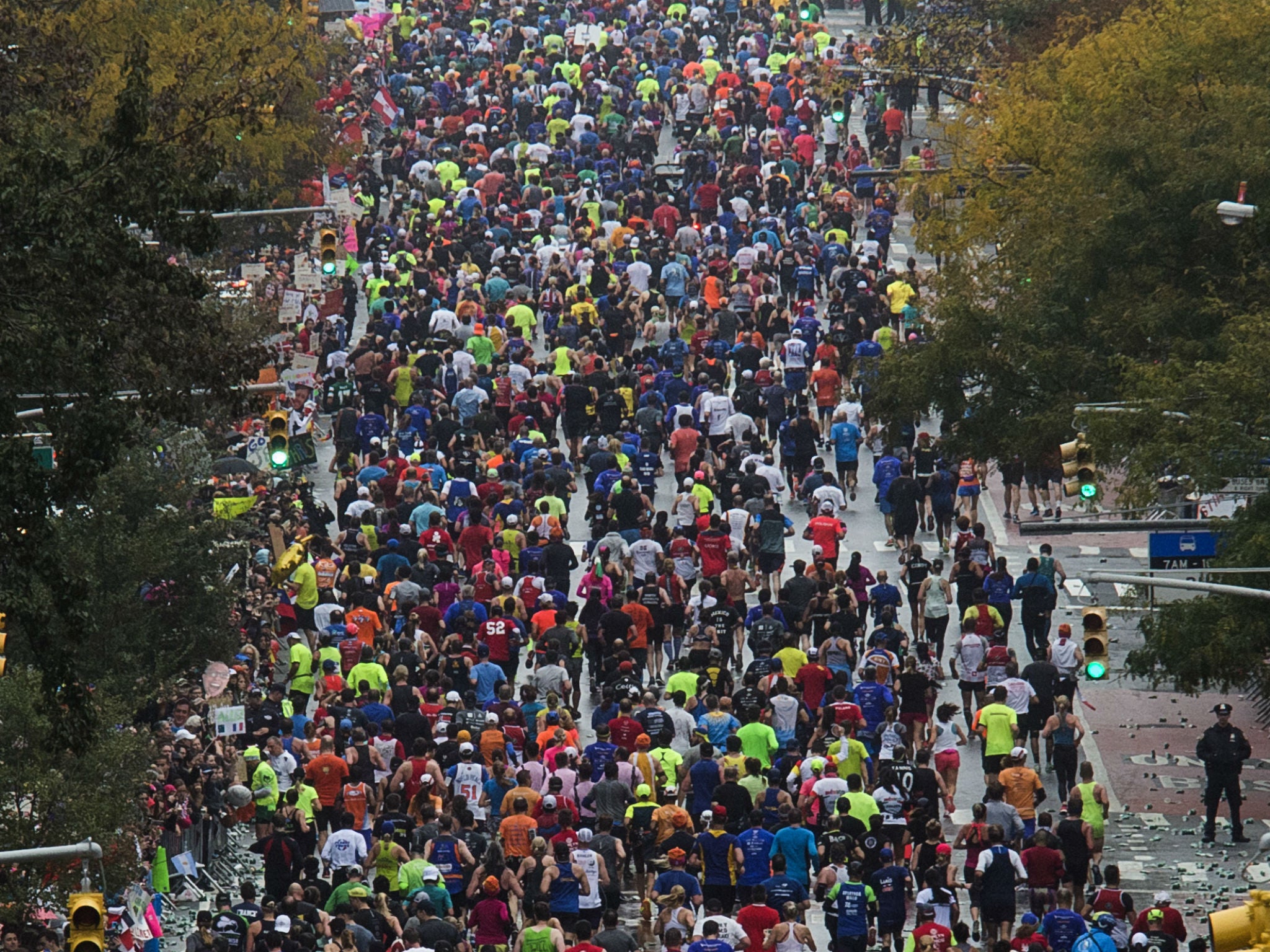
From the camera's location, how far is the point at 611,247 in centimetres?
4469

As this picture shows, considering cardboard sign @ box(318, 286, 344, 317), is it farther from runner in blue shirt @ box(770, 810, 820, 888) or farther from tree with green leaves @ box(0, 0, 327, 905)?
runner in blue shirt @ box(770, 810, 820, 888)

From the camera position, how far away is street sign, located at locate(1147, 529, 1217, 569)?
24.7m

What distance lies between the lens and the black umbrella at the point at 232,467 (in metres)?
33.2

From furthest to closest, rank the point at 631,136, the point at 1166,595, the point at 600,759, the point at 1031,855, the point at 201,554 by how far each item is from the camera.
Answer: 1. the point at 631,136
2. the point at 1166,595
3. the point at 201,554
4. the point at 600,759
5. the point at 1031,855

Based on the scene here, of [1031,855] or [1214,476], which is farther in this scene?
[1214,476]

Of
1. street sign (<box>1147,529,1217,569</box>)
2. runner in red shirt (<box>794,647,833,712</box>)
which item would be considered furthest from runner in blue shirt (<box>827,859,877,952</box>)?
street sign (<box>1147,529,1217,569</box>)

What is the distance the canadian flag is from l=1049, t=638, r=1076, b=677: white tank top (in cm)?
3022

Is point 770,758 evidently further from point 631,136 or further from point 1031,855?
point 631,136

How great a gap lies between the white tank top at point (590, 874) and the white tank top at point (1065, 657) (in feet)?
19.5

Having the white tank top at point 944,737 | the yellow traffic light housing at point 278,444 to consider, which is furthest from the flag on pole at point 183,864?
the white tank top at point 944,737

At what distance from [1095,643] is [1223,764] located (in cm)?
315

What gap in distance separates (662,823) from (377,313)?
19.6 metres

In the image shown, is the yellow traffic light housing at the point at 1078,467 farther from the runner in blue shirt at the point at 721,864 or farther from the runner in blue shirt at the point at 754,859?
the runner in blue shirt at the point at 721,864

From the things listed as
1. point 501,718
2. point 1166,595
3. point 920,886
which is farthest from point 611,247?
point 920,886
